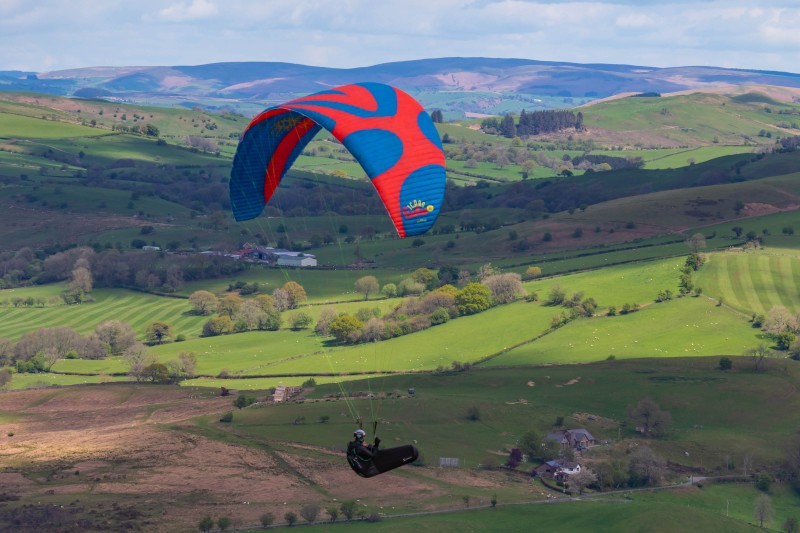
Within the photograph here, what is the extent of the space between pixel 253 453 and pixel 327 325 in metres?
40.8

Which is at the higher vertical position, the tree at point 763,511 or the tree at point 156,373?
the tree at point 763,511

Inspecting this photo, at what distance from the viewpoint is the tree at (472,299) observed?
11719 cm

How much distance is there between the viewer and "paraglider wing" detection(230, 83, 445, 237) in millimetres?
41812

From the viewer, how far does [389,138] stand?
43.5 m

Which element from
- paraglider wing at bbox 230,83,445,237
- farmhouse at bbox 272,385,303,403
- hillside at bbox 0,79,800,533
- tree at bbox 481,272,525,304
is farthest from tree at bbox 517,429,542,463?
tree at bbox 481,272,525,304

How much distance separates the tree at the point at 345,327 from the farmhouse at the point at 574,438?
3595cm

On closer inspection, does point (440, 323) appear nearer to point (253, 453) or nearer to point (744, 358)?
point (744, 358)

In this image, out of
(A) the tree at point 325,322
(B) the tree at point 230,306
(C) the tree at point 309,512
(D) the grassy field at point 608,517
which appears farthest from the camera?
(B) the tree at point 230,306

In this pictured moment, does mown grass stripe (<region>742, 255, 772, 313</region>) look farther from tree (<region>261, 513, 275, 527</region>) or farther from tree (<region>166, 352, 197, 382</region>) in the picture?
tree (<region>261, 513, 275, 527</region>)

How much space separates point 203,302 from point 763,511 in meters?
74.1

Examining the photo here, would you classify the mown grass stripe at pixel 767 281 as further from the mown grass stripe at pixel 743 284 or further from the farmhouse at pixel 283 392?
the farmhouse at pixel 283 392

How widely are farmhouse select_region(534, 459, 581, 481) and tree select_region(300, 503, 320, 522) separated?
51.5ft

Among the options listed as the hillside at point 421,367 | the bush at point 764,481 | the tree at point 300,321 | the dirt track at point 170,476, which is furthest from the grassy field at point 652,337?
the dirt track at point 170,476

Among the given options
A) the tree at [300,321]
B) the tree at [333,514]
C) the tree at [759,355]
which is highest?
the tree at [759,355]
